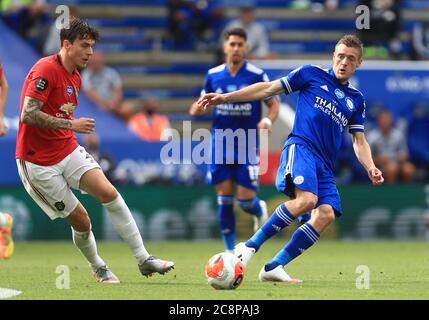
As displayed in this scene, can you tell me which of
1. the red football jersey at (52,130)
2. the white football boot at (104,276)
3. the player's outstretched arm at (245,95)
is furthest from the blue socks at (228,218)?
the red football jersey at (52,130)

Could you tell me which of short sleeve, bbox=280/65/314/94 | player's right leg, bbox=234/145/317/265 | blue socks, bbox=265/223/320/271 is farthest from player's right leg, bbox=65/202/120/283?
short sleeve, bbox=280/65/314/94

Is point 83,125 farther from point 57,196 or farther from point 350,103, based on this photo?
point 350,103

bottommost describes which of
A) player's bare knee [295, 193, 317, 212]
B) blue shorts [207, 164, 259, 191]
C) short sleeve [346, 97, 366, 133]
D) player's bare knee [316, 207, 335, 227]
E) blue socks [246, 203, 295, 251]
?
blue socks [246, 203, 295, 251]

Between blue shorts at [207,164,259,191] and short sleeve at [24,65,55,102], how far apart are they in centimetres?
444

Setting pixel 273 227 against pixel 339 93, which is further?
pixel 339 93

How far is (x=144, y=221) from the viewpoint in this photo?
17.3 metres

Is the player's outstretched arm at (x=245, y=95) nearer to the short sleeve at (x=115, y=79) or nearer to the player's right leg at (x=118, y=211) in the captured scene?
the player's right leg at (x=118, y=211)

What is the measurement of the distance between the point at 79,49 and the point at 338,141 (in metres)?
2.55

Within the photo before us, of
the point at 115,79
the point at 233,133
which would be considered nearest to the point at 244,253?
the point at 233,133

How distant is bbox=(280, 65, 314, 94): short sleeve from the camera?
9.53 m

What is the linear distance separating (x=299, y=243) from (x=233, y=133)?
398 cm

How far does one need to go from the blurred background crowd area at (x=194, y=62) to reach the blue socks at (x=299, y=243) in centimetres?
830

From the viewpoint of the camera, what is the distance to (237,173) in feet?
43.8

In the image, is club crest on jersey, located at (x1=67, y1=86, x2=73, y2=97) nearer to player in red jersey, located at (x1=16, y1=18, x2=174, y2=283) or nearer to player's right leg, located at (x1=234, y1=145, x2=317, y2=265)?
player in red jersey, located at (x1=16, y1=18, x2=174, y2=283)
